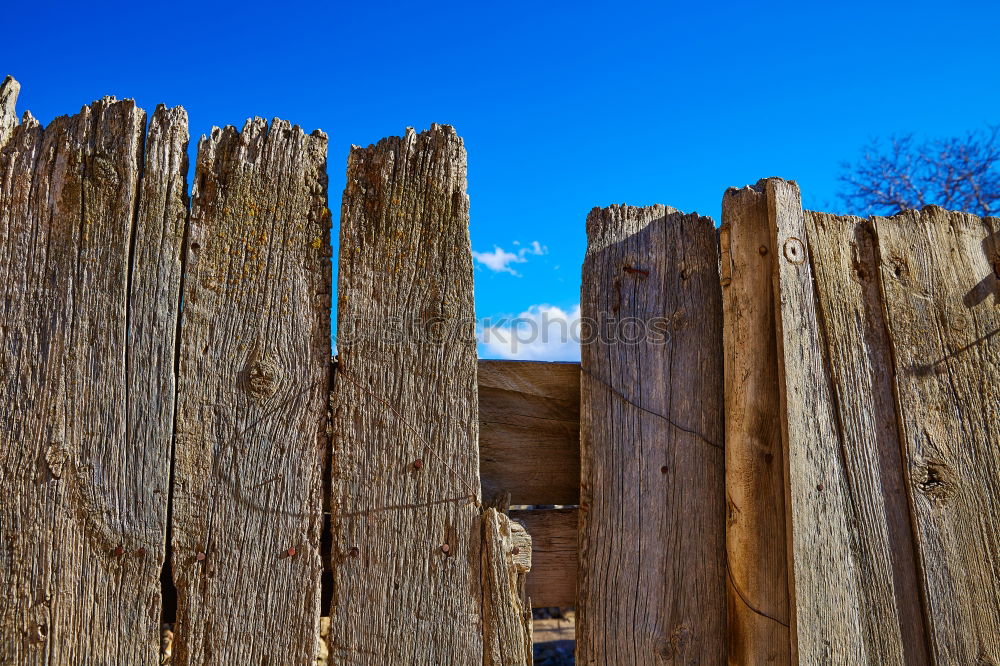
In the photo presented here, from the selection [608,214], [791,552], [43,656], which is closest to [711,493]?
[791,552]

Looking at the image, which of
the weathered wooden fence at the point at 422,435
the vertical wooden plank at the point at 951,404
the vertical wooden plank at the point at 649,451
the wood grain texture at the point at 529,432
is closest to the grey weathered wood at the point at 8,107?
the weathered wooden fence at the point at 422,435

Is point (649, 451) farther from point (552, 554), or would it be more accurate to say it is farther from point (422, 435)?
point (422, 435)

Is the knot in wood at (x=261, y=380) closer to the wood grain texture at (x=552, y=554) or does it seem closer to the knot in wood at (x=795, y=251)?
the wood grain texture at (x=552, y=554)

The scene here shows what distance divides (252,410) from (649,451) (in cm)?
107

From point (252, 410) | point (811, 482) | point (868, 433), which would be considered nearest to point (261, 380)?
point (252, 410)

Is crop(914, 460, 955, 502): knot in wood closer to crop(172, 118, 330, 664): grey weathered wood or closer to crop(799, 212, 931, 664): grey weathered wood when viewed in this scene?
crop(799, 212, 931, 664): grey weathered wood

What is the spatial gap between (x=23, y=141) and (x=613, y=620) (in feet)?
6.78

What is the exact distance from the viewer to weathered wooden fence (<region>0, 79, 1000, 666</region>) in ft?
5.58

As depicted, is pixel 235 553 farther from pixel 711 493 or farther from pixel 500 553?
pixel 711 493

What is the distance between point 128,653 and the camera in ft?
5.52

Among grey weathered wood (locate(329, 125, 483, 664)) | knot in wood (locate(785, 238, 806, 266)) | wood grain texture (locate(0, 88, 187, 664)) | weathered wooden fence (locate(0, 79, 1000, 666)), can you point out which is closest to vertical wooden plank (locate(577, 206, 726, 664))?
weathered wooden fence (locate(0, 79, 1000, 666))

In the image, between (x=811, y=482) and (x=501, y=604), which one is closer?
(x=501, y=604)

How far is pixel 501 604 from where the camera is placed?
1.74 meters

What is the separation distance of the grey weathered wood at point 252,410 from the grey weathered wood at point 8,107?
1.79 feet
